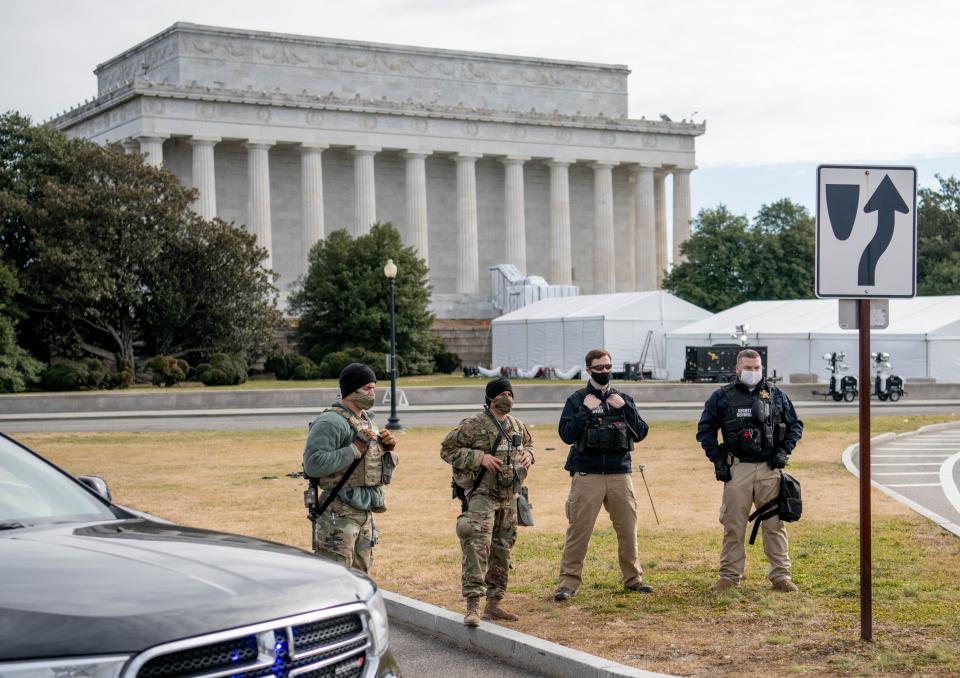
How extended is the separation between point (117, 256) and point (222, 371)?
7.11 metres

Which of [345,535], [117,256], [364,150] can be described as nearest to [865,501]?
[345,535]

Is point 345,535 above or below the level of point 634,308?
below

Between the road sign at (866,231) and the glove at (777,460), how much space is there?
2.49 m

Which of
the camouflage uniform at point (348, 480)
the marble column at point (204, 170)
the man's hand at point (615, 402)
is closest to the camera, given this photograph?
the camouflage uniform at point (348, 480)

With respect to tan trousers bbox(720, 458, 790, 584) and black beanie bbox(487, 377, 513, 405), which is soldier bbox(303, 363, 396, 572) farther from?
tan trousers bbox(720, 458, 790, 584)

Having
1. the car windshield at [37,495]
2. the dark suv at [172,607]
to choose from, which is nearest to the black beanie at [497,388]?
the car windshield at [37,495]

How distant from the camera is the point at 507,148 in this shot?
91.8 metres

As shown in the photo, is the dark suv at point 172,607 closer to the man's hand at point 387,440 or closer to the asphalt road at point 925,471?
the man's hand at point 387,440

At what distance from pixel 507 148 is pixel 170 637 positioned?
87.8 m

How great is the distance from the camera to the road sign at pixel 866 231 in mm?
9211

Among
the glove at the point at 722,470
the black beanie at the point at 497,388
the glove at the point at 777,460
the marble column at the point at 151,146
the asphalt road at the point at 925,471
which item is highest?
the marble column at the point at 151,146

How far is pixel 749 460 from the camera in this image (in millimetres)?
11414

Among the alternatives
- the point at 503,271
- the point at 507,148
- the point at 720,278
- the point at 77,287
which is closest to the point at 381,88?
the point at 507,148

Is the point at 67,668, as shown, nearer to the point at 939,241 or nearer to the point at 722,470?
the point at 722,470
